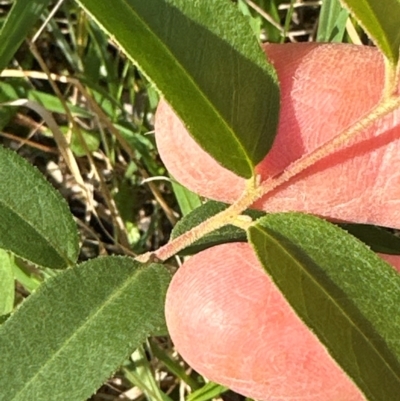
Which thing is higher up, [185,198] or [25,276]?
[185,198]

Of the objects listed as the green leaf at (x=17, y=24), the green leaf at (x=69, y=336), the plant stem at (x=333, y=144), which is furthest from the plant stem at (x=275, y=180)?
the green leaf at (x=17, y=24)

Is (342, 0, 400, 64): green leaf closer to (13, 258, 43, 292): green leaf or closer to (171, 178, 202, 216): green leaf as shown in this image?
(171, 178, 202, 216): green leaf

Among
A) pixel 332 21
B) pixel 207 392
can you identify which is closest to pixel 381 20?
pixel 332 21

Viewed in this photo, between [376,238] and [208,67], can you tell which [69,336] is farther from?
[376,238]

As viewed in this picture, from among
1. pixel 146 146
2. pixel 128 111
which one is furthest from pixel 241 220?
pixel 128 111

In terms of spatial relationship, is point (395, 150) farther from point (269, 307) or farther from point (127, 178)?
point (127, 178)

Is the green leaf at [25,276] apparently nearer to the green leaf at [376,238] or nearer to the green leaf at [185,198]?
the green leaf at [185,198]
